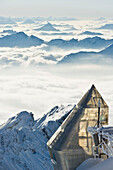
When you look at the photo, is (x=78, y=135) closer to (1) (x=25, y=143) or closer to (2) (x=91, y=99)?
(2) (x=91, y=99)

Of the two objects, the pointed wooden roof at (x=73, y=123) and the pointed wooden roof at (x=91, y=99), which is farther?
the pointed wooden roof at (x=91, y=99)

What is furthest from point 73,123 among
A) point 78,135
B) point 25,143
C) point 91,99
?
point 25,143

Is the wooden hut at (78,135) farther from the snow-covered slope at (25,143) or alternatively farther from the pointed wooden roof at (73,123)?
the snow-covered slope at (25,143)

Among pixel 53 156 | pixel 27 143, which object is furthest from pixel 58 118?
pixel 53 156

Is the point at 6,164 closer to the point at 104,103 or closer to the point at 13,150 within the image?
the point at 13,150

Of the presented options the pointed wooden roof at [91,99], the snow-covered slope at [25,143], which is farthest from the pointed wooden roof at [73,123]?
the snow-covered slope at [25,143]

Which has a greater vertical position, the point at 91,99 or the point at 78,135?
the point at 91,99

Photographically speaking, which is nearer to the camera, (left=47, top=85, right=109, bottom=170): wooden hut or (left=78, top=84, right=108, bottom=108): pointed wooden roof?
(left=47, top=85, right=109, bottom=170): wooden hut

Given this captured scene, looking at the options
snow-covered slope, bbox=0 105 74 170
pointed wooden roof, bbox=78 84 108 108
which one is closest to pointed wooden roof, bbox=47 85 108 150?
pointed wooden roof, bbox=78 84 108 108

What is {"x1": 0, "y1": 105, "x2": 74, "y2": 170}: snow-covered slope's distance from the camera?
10856 centimetres

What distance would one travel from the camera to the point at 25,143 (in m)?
113

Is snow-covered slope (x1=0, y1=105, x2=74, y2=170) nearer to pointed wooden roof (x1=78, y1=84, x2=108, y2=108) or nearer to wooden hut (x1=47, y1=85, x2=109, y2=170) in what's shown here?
wooden hut (x1=47, y1=85, x2=109, y2=170)

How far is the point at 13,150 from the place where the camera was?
112750 mm

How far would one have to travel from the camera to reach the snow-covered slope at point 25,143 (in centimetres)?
10856
